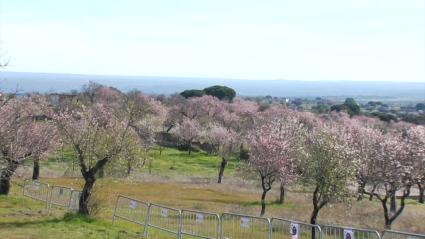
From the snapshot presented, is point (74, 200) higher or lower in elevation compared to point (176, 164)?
higher

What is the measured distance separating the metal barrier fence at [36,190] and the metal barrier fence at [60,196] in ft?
1.73

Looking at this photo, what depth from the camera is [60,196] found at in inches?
1259

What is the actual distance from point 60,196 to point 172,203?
495 inches

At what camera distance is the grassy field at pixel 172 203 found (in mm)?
25422

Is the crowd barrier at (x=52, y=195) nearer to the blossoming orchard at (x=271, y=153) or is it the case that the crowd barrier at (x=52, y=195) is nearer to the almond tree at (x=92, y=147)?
→ the almond tree at (x=92, y=147)

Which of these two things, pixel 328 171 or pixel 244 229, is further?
pixel 328 171

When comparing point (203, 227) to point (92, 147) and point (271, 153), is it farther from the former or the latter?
point (271, 153)

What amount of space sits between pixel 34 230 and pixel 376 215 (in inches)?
1185

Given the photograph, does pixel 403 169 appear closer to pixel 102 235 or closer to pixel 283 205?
pixel 283 205

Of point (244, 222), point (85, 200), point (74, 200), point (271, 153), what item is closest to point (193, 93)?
point (271, 153)

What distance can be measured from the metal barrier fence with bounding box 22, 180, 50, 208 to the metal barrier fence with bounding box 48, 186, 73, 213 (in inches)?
20.8

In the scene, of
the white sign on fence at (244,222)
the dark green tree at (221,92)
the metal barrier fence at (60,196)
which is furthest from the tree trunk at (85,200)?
the dark green tree at (221,92)

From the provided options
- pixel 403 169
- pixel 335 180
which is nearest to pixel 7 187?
pixel 335 180

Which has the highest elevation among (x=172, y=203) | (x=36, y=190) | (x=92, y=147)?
(x=92, y=147)
